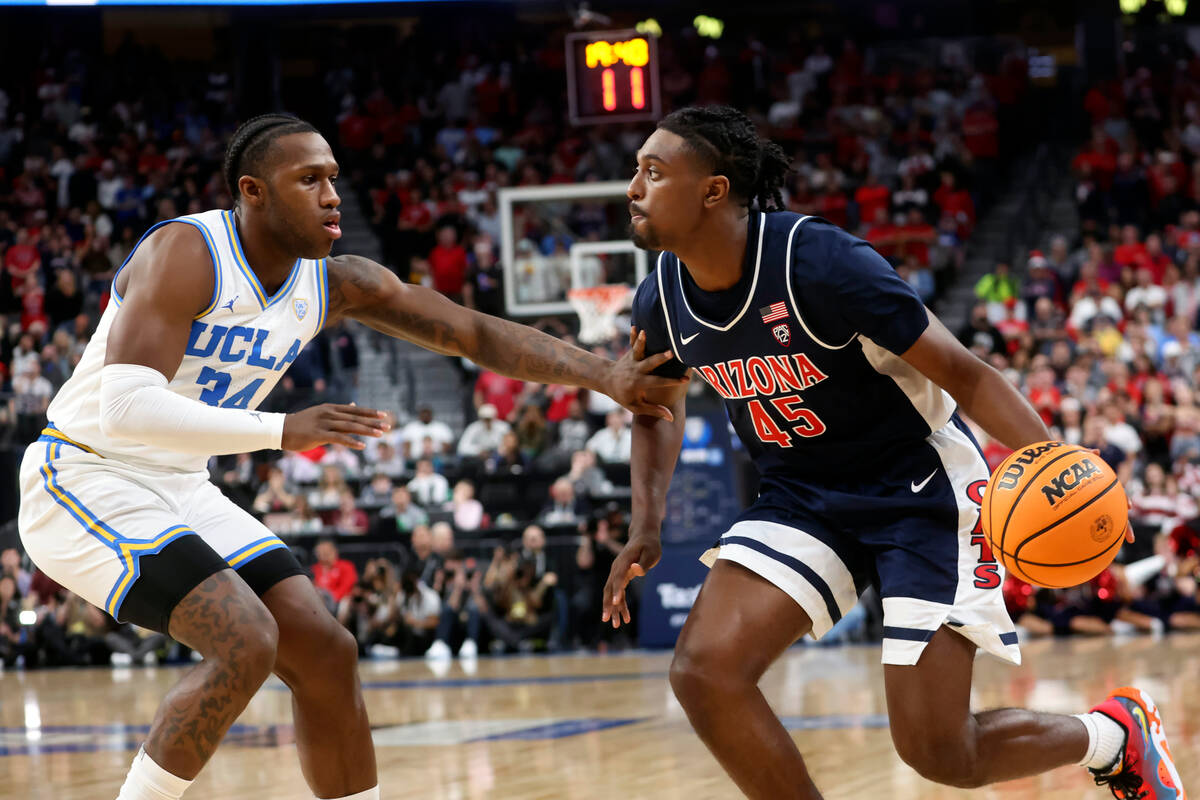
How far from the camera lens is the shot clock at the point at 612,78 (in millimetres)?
12086

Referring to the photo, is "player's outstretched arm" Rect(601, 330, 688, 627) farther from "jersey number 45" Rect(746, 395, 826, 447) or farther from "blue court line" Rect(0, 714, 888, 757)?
"blue court line" Rect(0, 714, 888, 757)

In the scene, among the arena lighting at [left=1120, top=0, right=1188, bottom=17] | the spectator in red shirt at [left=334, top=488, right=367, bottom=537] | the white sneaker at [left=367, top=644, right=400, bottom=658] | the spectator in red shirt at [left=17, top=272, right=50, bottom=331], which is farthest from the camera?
the arena lighting at [left=1120, top=0, right=1188, bottom=17]

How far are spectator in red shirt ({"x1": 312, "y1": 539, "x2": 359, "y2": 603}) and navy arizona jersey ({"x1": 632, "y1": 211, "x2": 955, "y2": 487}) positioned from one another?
8454 millimetres

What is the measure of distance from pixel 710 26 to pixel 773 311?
19.9m

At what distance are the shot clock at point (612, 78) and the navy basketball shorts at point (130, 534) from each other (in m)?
8.28

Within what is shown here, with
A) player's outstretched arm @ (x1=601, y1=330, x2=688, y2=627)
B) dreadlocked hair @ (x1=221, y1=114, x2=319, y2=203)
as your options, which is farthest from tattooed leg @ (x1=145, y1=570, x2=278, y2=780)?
dreadlocked hair @ (x1=221, y1=114, x2=319, y2=203)

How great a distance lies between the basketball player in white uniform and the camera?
3838mm

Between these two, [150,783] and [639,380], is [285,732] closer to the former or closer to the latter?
[150,783]

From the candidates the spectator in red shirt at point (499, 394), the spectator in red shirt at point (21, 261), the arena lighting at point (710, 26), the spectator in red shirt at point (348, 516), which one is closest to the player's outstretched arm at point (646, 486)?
the spectator in red shirt at point (348, 516)

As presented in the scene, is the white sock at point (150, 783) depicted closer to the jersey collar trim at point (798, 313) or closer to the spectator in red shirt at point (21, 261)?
the jersey collar trim at point (798, 313)

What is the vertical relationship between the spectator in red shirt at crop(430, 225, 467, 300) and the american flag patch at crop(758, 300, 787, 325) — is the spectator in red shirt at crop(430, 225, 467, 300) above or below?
above

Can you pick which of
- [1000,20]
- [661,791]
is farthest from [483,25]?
[661,791]

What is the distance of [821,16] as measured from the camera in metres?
23.0

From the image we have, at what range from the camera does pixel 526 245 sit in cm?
1387
